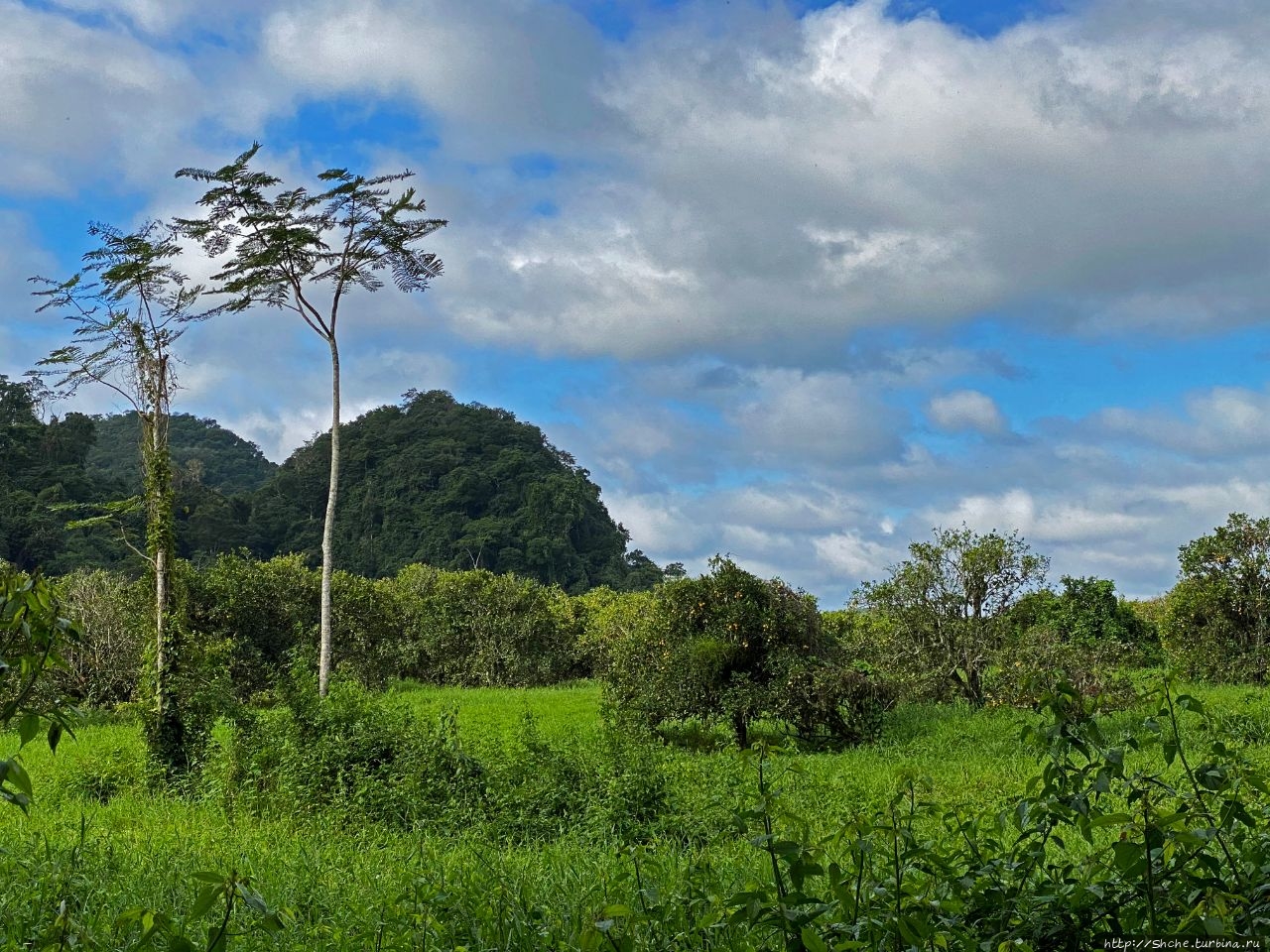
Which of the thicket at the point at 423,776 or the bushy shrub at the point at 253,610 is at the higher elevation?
the bushy shrub at the point at 253,610

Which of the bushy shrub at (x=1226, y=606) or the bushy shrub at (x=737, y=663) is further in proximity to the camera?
the bushy shrub at (x=1226, y=606)

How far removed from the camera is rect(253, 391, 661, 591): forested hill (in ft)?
166

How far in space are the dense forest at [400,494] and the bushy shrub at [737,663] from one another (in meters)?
32.1

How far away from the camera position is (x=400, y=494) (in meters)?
53.3

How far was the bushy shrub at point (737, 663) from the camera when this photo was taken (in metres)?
14.1

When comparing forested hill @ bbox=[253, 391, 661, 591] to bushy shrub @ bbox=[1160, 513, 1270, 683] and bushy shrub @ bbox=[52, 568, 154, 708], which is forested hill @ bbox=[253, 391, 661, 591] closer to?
bushy shrub @ bbox=[52, 568, 154, 708]

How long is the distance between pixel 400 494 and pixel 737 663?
41.0m

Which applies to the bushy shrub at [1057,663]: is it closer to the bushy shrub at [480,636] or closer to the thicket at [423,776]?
the thicket at [423,776]

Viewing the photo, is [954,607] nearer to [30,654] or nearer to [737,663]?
[737,663]

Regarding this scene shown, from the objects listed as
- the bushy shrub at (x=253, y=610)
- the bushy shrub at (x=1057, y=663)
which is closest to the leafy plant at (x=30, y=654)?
the bushy shrub at (x=1057, y=663)

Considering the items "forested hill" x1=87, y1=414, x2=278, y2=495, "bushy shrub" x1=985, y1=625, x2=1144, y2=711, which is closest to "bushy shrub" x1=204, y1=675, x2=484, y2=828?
"bushy shrub" x1=985, y1=625, x2=1144, y2=711

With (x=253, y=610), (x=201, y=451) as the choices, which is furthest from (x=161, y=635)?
(x=201, y=451)

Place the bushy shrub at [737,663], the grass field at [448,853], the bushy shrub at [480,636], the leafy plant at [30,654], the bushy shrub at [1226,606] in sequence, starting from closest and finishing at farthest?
the leafy plant at [30,654], the grass field at [448,853], the bushy shrub at [737,663], the bushy shrub at [1226,606], the bushy shrub at [480,636]

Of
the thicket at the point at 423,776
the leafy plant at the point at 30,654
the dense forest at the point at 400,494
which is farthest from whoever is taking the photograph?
the dense forest at the point at 400,494
